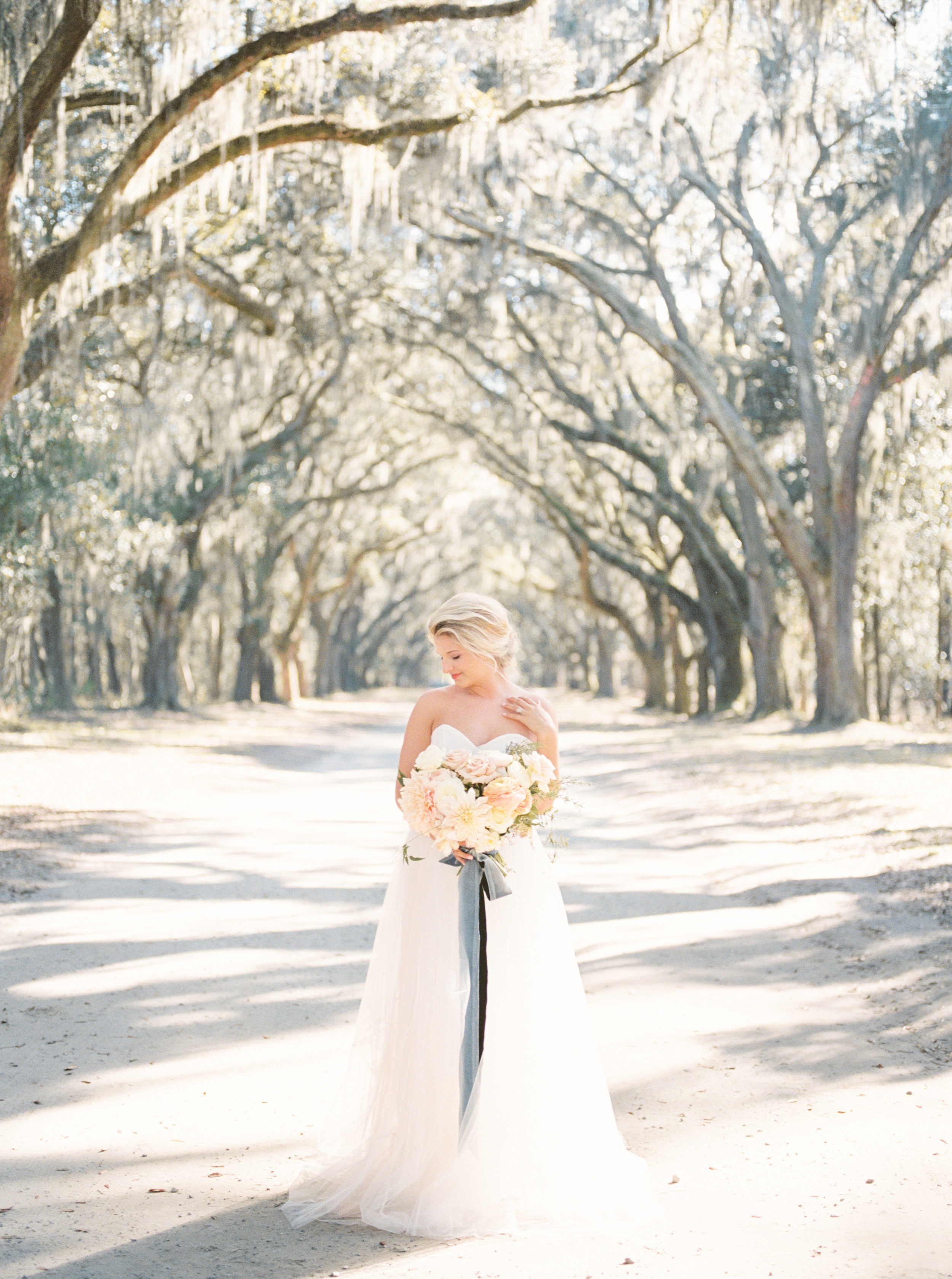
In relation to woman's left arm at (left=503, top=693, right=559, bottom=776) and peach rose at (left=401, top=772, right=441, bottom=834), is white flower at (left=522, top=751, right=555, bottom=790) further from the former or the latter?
peach rose at (left=401, top=772, right=441, bottom=834)

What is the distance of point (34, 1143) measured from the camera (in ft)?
12.9

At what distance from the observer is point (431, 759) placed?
147 inches

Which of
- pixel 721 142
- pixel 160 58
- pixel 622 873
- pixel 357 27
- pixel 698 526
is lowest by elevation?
pixel 622 873

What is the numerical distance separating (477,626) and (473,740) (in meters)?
0.37

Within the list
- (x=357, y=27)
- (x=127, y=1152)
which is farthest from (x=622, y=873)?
(x=357, y=27)

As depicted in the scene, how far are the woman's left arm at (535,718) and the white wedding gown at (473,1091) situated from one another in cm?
6

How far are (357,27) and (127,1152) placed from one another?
8353 mm

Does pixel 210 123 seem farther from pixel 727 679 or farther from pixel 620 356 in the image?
pixel 727 679

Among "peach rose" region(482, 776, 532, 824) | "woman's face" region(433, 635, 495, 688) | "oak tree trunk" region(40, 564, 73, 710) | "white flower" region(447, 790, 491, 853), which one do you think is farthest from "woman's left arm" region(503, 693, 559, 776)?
"oak tree trunk" region(40, 564, 73, 710)

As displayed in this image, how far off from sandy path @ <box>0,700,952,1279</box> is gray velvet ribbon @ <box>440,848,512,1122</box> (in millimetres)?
537

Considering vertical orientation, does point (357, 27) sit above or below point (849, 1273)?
above

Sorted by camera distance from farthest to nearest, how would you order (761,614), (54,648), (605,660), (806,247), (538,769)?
(605,660) < (54,648) < (761,614) < (806,247) < (538,769)

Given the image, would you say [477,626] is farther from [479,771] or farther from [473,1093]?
[473,1093]

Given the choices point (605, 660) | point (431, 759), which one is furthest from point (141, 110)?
point (605, 660)
